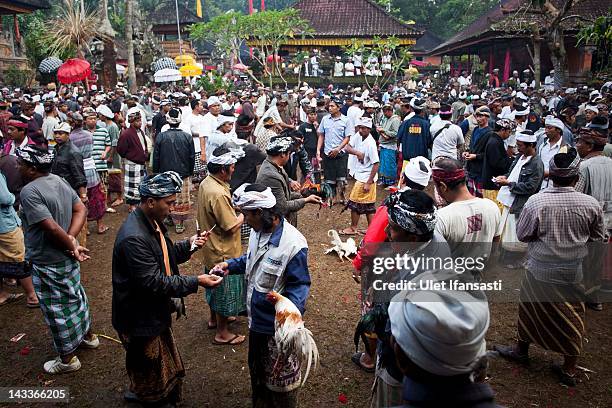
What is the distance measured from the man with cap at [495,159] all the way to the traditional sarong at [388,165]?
287 cm

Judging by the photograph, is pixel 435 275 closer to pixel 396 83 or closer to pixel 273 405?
pixel 273 405

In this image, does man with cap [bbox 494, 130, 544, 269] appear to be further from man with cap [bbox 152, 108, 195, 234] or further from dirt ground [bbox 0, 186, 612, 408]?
man with cap [bbox 152, 108, 195, 234]

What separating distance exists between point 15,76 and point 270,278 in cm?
2297

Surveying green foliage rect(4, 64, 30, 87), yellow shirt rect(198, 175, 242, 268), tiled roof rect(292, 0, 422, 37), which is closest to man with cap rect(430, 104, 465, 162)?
yellow shirt rect(198, 175, 242, 268)

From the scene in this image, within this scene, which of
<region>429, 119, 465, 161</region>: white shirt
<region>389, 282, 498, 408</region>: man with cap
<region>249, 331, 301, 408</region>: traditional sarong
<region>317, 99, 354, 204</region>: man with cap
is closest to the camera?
<region>389, 282, 498, 408</region>: man with cap

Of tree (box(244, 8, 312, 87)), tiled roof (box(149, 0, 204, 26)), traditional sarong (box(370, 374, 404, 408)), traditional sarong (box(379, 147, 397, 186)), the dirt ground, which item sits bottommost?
the dirt ground

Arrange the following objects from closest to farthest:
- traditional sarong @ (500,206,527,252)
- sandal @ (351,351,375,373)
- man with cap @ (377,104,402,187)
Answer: sandal @ (351,351,375,373) → traditional sarong @ (500,206,527,252) → man with cap @ (377,104,402,187)

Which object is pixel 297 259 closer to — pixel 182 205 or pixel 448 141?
pixel 448 141

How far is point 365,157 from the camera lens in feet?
22.4

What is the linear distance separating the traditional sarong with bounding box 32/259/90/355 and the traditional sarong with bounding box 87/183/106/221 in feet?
12.0

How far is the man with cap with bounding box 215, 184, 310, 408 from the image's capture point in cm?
287

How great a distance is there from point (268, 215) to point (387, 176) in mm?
6713

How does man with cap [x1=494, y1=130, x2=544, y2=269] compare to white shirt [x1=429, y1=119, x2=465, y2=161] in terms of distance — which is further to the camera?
white shirt [x1=429, y1=119, x2=465, y2=161]

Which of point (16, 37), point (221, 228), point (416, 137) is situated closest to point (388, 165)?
point (416, 137)
